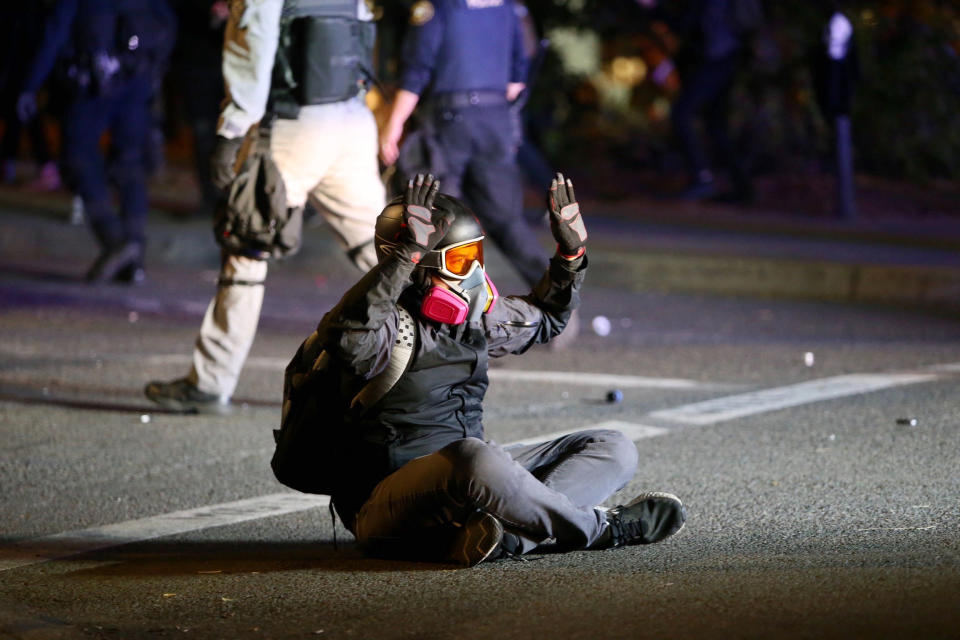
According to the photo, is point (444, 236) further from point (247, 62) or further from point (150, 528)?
point (247, 62)

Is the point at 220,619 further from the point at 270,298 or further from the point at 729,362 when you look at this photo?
the point at 270,298

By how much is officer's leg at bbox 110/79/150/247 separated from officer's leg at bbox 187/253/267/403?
448 centimetres

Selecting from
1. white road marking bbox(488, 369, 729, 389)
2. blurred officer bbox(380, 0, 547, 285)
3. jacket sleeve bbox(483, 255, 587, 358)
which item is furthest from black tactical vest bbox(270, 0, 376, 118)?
jacket sleeve bbox(483, 255, 587, 358)

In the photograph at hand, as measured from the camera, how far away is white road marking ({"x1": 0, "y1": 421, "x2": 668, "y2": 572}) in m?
5.13

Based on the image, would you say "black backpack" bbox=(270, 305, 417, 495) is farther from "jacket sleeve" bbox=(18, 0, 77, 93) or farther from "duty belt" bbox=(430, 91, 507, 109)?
"jacket sleeve" bbox=(18, 0, 77, 93)

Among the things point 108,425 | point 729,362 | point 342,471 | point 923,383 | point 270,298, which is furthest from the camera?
point 270,298

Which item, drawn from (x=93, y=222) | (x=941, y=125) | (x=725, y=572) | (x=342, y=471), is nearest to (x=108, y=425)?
(x=342, y=471)

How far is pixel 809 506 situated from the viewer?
212 inches

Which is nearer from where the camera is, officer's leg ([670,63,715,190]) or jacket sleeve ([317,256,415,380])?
jacket sleeve ([317,256,415,380])

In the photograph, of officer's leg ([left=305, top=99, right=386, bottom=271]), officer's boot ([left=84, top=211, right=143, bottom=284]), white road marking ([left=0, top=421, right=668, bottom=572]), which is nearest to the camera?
white road marking ([left=0, top=421, right=668, bottom=572])

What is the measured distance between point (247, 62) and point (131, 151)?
4.80 meters

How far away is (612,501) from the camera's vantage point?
5.64 m

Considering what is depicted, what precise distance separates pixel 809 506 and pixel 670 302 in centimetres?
585

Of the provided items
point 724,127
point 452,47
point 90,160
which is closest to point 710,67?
point 724,127
